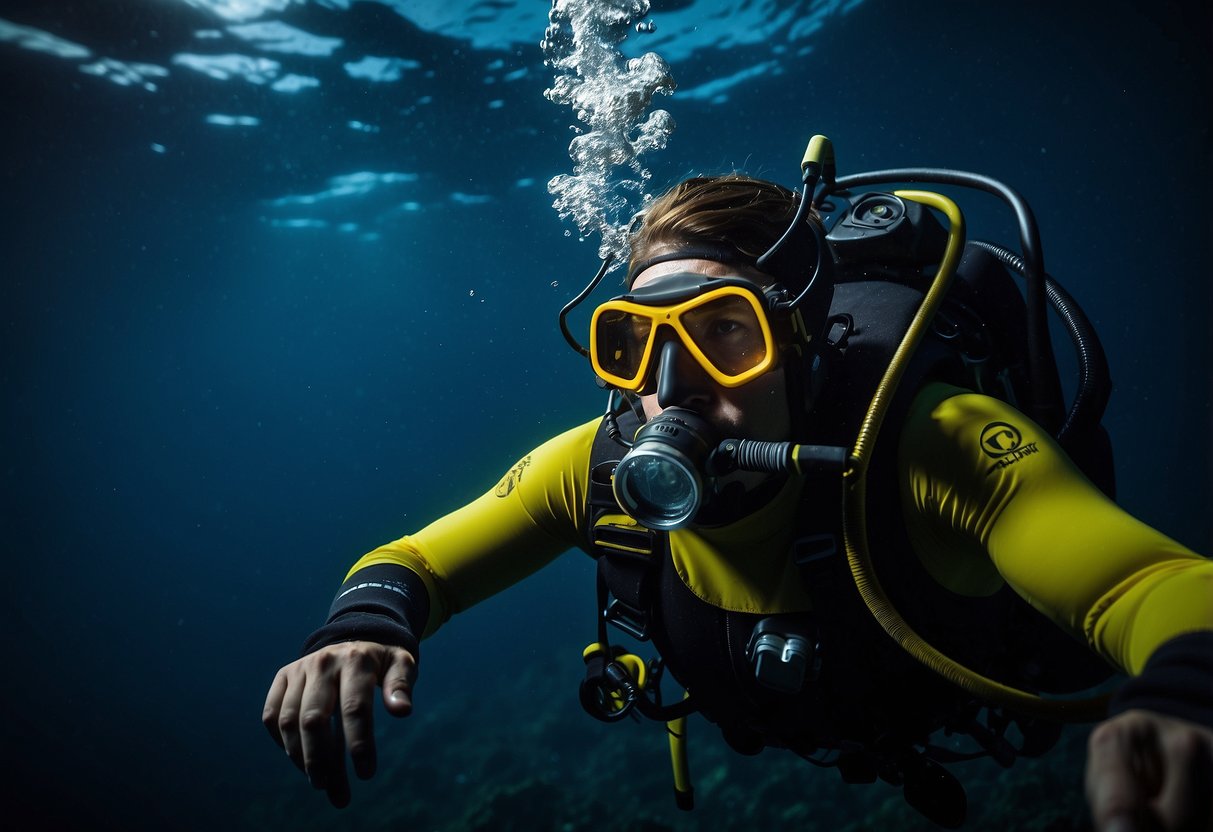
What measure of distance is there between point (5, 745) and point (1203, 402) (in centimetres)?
7261

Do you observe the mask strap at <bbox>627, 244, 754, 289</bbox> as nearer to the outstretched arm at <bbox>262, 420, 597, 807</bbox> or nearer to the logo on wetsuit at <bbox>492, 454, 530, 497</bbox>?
the outstretched arm at <bbox>262, 420, 597, 807</bbox>

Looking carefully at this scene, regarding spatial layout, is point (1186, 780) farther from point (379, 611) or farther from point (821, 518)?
point (379, 611)

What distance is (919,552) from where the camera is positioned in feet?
6.47

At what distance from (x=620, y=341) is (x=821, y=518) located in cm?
112

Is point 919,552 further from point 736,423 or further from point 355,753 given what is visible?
point 355,753

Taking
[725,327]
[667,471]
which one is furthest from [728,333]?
[667,471]

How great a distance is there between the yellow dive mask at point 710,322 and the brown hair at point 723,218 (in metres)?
0.24

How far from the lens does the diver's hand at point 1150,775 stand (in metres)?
0.78

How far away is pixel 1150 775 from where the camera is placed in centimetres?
83

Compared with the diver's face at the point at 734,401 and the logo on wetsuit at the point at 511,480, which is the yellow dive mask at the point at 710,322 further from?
the logo on wetsuit at the point at 511,480

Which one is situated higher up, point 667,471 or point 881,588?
point 667,471

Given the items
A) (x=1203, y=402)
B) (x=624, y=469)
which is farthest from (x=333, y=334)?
(x=1203, y=402)

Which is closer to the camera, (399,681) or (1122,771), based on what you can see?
(1122,771)

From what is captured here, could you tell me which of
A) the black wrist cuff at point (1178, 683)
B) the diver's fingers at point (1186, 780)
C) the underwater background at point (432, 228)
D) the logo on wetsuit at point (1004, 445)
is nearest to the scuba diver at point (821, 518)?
the logo on wetsuit at point (1004, 445)
